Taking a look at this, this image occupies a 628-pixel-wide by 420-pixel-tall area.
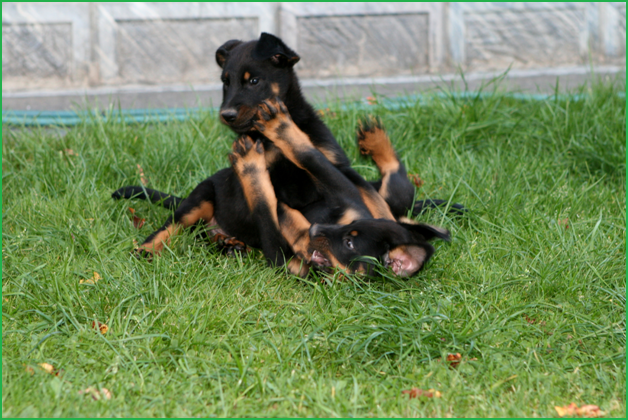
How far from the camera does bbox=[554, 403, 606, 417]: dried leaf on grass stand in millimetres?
2088

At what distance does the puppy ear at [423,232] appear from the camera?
117 inches

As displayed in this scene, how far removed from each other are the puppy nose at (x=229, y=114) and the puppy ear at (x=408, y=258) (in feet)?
3.54

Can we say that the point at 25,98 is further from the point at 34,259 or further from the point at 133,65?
the point at 34,259

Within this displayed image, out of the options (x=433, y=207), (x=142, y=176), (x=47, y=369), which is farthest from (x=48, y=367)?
(x=433, y=207)

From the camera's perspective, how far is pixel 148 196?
3.70m

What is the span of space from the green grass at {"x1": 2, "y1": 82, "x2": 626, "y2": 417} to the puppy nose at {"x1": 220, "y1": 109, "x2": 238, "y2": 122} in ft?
2.42

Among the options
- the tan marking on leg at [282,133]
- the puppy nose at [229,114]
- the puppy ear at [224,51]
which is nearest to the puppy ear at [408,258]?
the tan marking on leg at [282,133]

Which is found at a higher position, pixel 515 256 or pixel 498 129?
pixel 498 129

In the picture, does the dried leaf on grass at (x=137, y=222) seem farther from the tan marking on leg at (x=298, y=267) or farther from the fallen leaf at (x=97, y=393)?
the fallen leaf at (x=97, y=393)


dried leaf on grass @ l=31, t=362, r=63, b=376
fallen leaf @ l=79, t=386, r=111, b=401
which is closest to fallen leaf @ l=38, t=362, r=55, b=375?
dried leaf on grass @ l=31, t=362, r=63, b=376

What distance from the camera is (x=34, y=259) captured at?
10.4 feet

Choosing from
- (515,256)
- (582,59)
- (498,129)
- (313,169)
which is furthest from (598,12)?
(313,169)

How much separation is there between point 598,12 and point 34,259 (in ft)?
20.5

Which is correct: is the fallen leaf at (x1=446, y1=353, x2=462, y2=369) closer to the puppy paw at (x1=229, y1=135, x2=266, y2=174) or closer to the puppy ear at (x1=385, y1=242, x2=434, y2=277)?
the puppy ear at (x1=385, y1=242, x2=434, y2=277)
